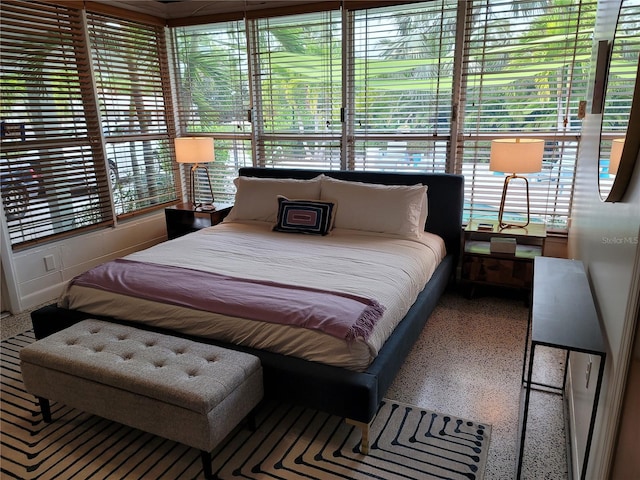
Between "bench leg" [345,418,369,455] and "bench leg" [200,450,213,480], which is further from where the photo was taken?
"bench leg" [345,418,369,455]

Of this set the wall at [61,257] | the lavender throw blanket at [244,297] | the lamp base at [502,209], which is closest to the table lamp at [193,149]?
the wall at [61,257]

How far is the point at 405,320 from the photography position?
2510mm

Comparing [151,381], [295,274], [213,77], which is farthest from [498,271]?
[213,77]

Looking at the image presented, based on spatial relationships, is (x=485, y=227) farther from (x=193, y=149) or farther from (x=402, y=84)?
(x=193, y=149)

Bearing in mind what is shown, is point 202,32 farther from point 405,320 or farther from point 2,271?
point 405,320

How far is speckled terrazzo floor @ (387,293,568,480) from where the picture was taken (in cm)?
202

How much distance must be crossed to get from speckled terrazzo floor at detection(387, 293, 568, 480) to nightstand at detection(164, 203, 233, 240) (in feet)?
7.50

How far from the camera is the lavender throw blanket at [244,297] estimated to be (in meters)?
2.08

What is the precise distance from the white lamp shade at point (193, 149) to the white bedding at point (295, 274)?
3.14ft

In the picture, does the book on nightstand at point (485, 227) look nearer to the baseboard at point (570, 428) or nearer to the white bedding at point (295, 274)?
the white bedding at point (295, 274)

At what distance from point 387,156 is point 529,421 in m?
2.58

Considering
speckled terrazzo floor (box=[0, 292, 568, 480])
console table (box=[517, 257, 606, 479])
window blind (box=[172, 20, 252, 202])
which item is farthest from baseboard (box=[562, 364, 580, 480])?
window blind (box=[172, 20, 252, 202])

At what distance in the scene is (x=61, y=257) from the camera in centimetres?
387

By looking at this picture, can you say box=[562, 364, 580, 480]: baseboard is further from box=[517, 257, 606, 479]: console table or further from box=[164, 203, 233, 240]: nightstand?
box=[164, 203, 233, 240]: nightstand
